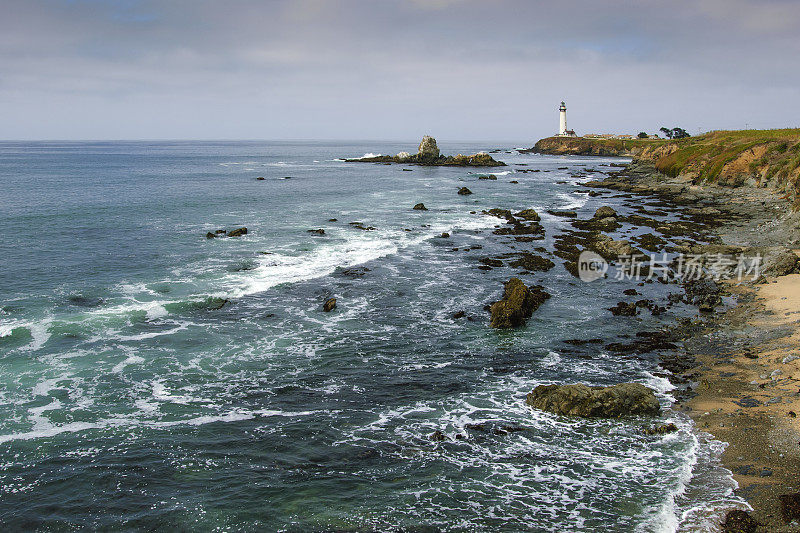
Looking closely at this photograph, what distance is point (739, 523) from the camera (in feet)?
37.7

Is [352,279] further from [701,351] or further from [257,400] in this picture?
[701,351]

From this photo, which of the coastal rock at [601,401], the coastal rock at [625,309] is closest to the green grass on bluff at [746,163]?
the coastal rock at [625,309]

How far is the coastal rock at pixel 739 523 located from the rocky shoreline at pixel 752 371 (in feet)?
0.07

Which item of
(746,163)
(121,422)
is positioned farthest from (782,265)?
(746,163)

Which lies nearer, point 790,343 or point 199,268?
point 790,343

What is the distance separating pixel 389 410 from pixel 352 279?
651 inches

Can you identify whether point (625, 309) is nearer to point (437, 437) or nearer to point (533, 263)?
point (533, 263)

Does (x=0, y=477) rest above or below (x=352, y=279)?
below

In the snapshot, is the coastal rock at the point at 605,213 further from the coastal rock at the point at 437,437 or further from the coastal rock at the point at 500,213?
the coastal rock at the point at 437,437

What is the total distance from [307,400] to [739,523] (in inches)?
527

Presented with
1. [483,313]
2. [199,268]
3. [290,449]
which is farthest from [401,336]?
[199,268]

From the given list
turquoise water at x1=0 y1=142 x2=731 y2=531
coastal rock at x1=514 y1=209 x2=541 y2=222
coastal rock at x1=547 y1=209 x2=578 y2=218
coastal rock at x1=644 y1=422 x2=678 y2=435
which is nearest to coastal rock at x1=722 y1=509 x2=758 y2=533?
turquoise water at x1=0 y1=142 x2=731 y2=531

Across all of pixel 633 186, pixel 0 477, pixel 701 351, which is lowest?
pixel 0 477

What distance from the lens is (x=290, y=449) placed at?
49.7 ft
